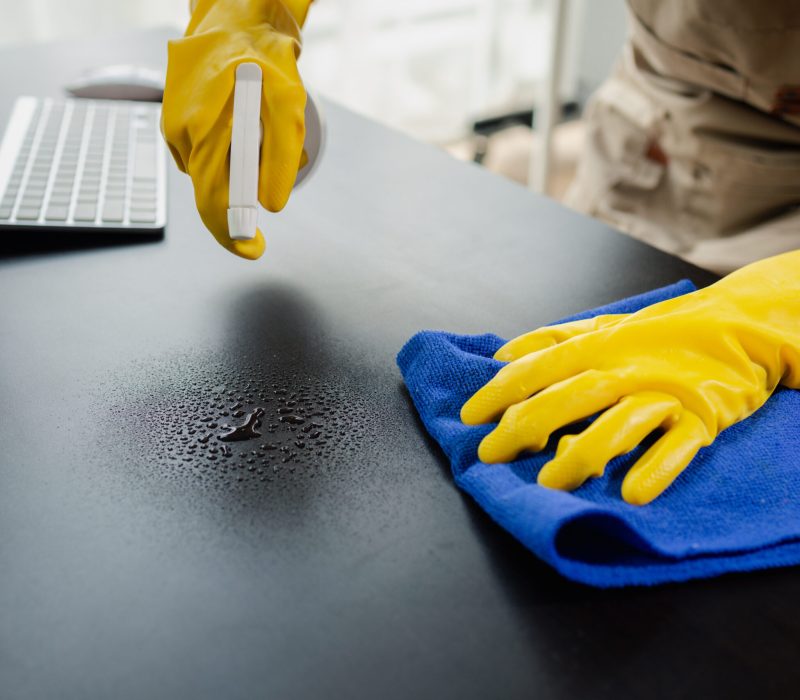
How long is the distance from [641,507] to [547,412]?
0.31 ft

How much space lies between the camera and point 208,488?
0.63 meters

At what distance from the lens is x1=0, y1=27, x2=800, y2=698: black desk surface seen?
0.50 metres

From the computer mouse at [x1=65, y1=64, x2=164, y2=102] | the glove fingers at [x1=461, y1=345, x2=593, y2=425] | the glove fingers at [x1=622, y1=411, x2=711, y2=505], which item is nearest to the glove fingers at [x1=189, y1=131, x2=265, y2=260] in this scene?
the glove fingers at [x1=461, y1=345, x2=593, y2=425]

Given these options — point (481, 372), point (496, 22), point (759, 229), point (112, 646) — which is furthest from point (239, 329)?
point (496, 22)

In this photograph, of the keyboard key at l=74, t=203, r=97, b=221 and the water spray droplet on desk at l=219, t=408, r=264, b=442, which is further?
the keyboard key at l=74, t=203, r=97, b=221

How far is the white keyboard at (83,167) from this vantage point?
1.00m

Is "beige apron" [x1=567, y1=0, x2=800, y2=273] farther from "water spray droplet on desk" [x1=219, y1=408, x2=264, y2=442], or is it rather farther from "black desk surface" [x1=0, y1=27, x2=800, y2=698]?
"water spray droplet on desk" [x1=219, y1=408, x2=264, y2=442]

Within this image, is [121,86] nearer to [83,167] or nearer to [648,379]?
[83,167]

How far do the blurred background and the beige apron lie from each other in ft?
3.61

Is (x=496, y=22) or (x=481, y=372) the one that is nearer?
(x=481, y=372)

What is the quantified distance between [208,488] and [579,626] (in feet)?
0.93

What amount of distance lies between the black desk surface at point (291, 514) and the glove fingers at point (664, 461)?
74 millimetres

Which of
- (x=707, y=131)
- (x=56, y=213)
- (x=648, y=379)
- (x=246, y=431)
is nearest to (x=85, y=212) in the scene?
(x=56, y=213)

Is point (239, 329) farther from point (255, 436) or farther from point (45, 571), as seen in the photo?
point (45, 571)
